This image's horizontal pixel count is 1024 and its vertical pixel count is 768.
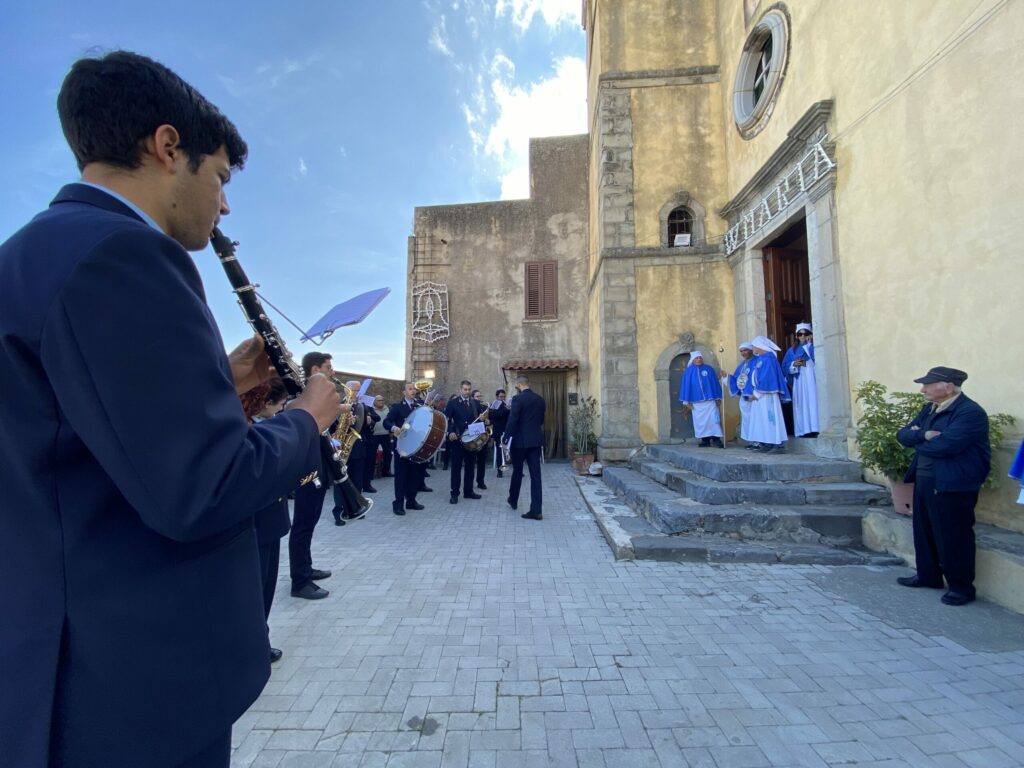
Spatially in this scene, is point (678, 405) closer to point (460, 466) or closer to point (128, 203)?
point (460, 466)

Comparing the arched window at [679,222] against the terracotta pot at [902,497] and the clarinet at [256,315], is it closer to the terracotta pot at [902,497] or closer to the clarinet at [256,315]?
the terracotta pot at [902,497]

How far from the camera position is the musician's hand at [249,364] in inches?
68.4

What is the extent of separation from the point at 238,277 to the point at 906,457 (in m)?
5.58

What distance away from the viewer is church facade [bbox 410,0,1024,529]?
4352mm

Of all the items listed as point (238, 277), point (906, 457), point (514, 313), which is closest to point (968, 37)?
point (906, 457)

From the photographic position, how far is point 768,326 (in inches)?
347

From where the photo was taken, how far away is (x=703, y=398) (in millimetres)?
9227

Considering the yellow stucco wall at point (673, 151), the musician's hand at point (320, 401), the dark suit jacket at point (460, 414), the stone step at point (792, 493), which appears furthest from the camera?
the yellow stucco wall at point (673, 151)

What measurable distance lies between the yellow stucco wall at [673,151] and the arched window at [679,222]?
0.30m

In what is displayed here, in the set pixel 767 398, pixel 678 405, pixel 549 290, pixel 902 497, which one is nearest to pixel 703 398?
pixel 678 405

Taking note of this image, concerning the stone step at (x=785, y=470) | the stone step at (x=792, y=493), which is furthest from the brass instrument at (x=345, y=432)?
the stone step at (x=785, y=470)

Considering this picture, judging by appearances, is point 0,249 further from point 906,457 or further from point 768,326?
point 768,326

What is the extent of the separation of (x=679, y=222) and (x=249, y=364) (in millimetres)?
10429

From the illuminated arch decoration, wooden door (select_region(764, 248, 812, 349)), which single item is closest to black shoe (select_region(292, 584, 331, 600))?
wooden door (select_region(764, 248, 812, 349))
